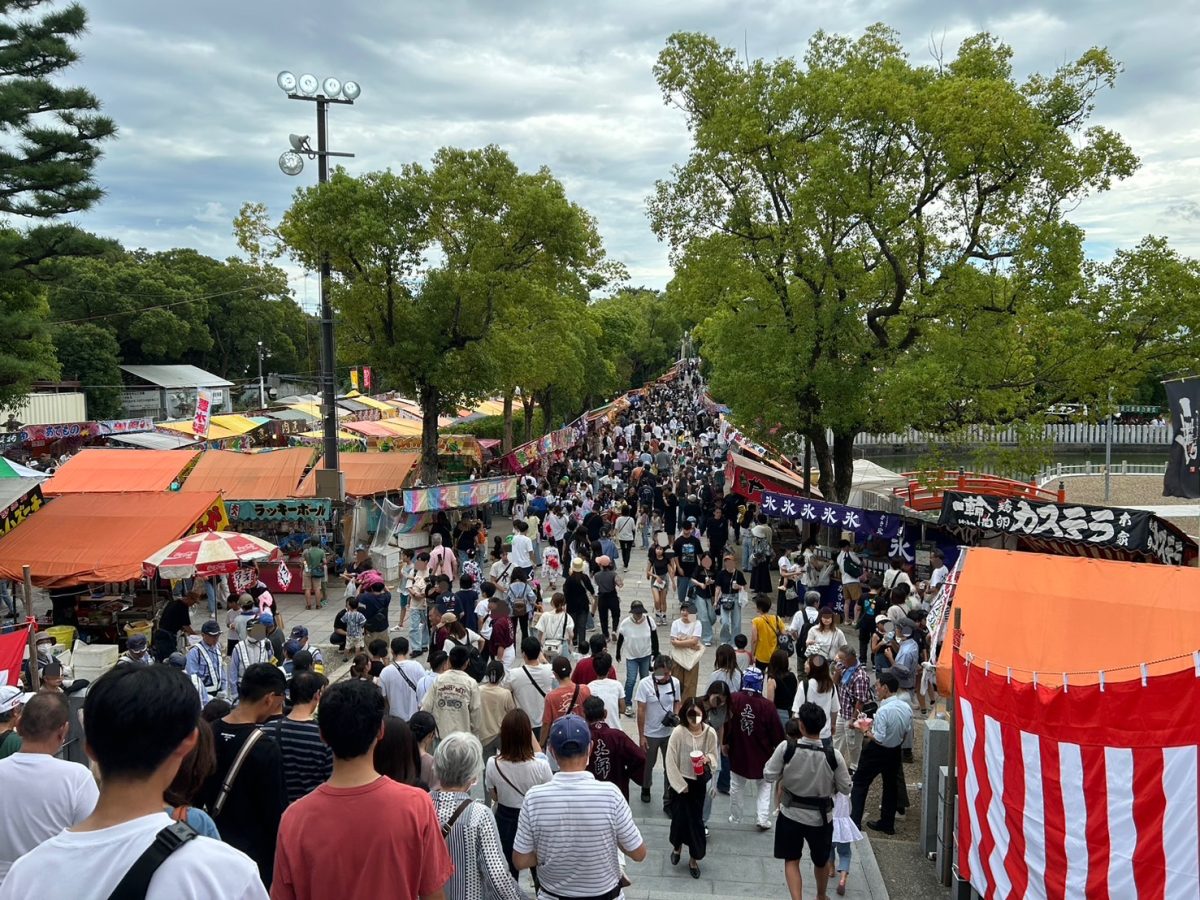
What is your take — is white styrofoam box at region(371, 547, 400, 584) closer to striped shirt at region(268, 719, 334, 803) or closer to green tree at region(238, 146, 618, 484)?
green tree at region(238, 146, 618, 484)

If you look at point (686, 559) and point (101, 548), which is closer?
point (101, 548)

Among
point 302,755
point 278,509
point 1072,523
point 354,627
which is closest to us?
point 302,755

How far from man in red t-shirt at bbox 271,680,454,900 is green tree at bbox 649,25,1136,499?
13.8 metres

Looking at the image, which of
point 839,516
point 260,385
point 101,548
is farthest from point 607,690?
point 260,385

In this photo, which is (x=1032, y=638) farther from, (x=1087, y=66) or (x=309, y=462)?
(x=309, y=462)

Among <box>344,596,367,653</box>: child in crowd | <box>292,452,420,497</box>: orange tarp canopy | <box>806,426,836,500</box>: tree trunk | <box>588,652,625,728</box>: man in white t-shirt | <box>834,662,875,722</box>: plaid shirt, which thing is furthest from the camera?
<box>292,452,420,497</box>: orange tarp canopy

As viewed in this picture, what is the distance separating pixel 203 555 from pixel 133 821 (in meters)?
10.7

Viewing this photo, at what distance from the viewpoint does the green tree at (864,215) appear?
15.2 m

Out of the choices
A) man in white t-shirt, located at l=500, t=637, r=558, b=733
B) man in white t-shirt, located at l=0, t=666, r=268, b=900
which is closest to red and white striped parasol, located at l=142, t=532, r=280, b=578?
man in white t-shirt, located at l=500, t=637, r=558, b=733

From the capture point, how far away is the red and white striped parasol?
11.5 m

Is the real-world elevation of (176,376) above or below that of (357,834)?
above

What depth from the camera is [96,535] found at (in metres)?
13.0

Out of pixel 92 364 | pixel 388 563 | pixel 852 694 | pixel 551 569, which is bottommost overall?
pixel 388 563

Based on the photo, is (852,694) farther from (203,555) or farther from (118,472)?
(118,472)
